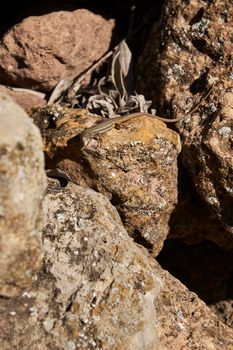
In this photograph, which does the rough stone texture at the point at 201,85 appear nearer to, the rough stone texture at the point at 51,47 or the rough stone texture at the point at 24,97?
the rough stone texture at the point at 51,47

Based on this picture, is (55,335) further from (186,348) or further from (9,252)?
(186,348)

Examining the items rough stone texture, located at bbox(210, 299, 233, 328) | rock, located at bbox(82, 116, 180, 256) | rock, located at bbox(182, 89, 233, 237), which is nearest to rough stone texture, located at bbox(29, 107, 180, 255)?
rock, located at bbox(82, 116, 180, 256)

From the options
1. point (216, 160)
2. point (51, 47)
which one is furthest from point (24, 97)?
point (216, 160)

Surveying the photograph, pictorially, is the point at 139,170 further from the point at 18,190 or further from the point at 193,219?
the point at 18,190

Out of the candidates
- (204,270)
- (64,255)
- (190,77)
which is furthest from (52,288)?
(204,270)

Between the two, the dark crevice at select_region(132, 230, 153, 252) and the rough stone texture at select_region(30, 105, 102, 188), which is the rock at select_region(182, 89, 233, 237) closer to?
the dark crevice at select_region(132, 230, 153, 252)

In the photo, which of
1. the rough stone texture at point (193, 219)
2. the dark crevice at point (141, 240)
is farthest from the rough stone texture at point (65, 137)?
the rough stone texture at point (193, 219)
